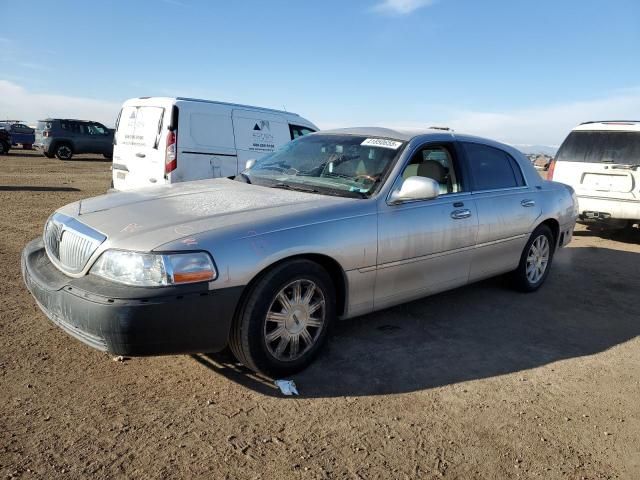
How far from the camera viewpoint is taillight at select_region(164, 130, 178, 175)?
7.89 metres

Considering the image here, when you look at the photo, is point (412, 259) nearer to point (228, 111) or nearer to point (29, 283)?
point (29, 283)

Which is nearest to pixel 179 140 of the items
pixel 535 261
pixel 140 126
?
pixel 140 126

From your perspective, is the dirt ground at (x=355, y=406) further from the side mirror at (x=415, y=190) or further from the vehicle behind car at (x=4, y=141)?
the vehicle behind car at (x=4, y=141)

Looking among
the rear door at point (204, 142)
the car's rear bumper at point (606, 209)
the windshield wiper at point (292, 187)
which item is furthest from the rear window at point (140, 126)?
the car's rear bumper at point (606, 209)

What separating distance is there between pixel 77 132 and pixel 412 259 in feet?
75.8

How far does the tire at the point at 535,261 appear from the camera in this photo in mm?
5375

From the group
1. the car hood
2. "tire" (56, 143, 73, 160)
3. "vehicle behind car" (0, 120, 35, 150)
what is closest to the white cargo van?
the car hood

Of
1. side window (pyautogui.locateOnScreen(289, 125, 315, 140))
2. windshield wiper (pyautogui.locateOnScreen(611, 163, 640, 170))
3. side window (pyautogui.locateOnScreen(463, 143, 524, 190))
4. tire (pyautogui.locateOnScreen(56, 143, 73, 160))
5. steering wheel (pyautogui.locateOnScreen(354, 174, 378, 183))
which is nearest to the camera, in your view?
steering wheel (pyautogui.locateOnScreen(354, 174, 378, 183))

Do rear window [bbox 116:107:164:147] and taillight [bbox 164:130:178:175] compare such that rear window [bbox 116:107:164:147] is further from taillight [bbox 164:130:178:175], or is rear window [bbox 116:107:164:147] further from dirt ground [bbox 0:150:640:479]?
dirt ground [bbox 0:150:640:479]

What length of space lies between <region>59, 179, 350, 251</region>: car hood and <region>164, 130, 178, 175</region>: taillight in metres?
3.92

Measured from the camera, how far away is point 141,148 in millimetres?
8211

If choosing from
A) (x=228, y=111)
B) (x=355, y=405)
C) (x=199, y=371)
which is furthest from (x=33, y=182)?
(x=355, y=405)

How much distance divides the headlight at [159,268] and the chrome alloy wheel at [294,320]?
0.53m

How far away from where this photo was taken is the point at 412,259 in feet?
12.8
